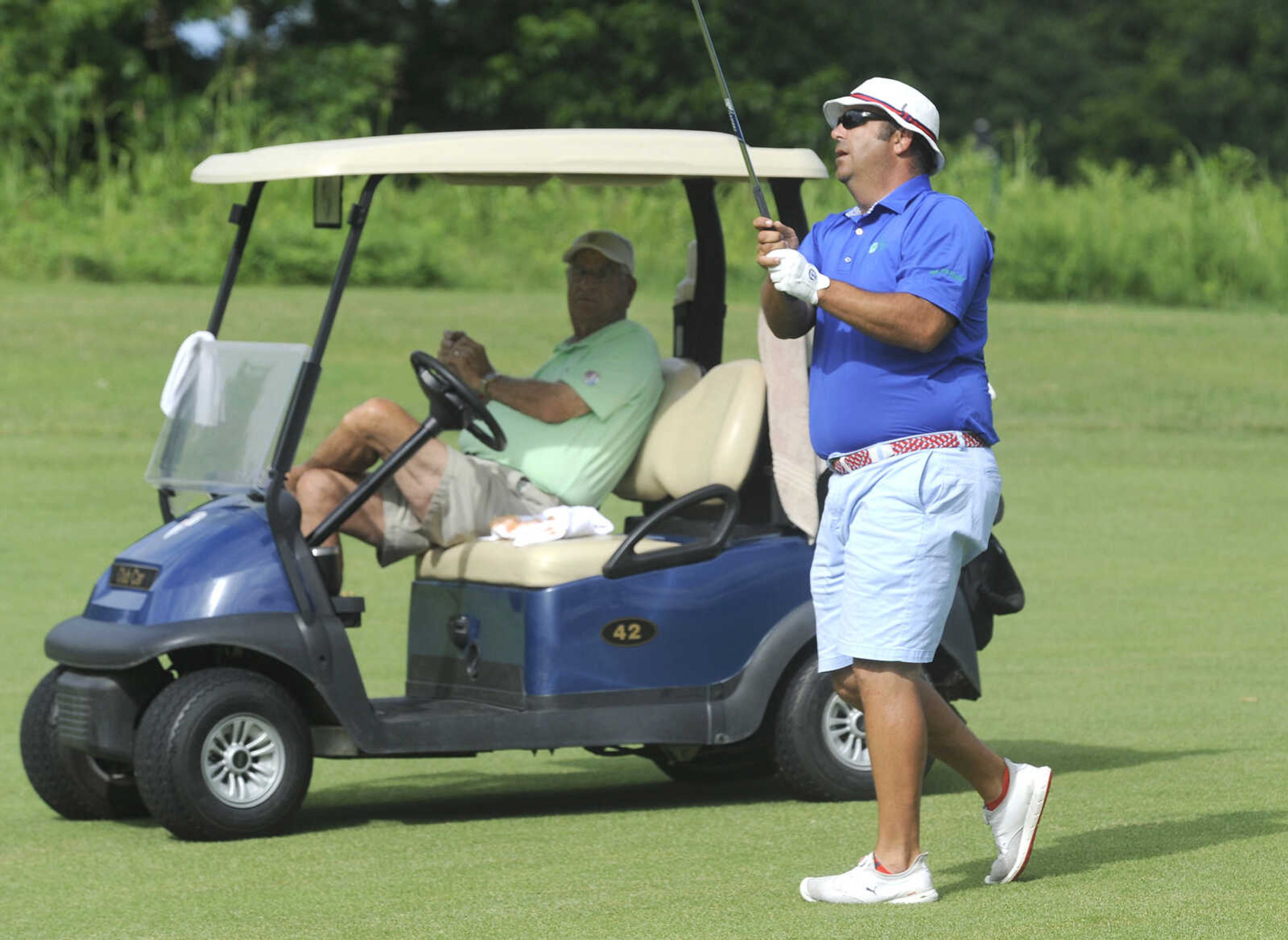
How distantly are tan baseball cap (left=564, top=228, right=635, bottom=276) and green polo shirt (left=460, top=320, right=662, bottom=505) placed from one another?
0.76 feet

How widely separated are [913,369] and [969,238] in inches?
10.7

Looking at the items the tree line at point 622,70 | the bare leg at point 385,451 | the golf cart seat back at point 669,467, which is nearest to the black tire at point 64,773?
the bare leg at point 385,451

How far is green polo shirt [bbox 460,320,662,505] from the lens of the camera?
6.45m

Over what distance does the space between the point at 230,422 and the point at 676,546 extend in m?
1.21

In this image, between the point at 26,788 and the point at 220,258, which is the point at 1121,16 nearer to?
the point at 220,258

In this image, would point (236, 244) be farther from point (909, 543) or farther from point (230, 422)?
point (909, 543)

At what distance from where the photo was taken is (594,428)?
6.52 meters

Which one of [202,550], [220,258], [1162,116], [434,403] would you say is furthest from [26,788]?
[1162,116]

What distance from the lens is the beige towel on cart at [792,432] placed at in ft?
19.6

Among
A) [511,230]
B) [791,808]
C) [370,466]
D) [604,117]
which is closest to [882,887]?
[791,808]

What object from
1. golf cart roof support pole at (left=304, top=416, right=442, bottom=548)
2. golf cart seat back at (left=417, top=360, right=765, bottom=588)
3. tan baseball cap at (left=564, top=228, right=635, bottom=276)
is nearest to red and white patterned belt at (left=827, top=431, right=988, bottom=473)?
golf cart seat back at (left=417, top=360, right=765, bottom=588)

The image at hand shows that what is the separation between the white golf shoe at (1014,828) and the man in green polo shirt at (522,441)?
6.68ft

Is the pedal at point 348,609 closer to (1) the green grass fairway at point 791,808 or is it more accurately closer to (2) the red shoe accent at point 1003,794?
(1) the green grass fairway at point 791,808

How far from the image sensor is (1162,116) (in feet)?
157
